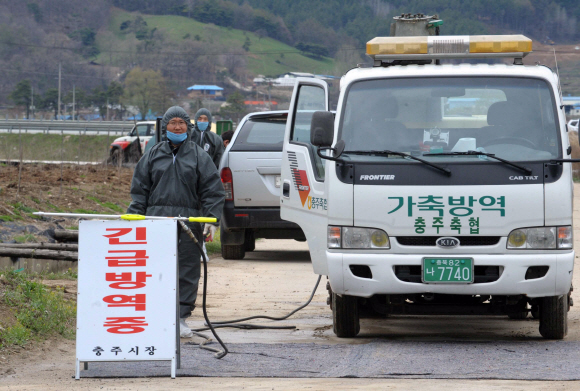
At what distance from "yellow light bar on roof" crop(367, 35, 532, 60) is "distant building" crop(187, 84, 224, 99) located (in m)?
124

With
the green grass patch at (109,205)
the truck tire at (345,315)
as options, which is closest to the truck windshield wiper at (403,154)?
the truck tire at (345,315)

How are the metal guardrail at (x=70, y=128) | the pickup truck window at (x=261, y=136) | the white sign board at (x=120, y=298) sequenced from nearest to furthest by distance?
the white sign board at (x=120, y=298) < the pickup truck window at (x=261, y=136) < the metal guardrail at (x=70, y=128)

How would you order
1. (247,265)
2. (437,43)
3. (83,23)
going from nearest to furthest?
(437,43) → (247,265) → (83,23)

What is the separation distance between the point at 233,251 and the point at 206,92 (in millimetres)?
124072

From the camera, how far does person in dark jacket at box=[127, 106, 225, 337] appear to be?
24.6ft

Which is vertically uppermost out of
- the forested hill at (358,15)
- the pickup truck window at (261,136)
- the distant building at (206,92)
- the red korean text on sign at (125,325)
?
the forested hill at (358,15)

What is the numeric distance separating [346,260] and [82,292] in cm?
208

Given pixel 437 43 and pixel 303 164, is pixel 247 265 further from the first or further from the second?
pixel 437 43

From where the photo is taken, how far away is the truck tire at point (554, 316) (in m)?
7.46

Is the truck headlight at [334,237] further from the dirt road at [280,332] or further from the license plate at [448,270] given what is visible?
the dirt road at [280,332]

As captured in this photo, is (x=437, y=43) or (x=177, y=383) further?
(x=437, y=43)

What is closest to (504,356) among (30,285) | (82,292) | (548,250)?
(548,250)

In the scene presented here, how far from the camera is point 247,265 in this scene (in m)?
13.1

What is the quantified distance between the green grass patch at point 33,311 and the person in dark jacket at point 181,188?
1119mm
